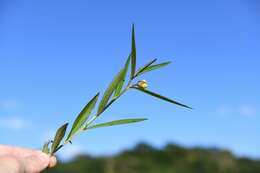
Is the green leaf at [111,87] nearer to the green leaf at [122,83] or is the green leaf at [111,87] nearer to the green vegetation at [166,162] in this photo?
the green leaf at [122,83]

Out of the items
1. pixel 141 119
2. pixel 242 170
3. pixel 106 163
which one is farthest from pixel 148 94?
pixel 242 170

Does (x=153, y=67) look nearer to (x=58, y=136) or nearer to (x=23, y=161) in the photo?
(x=58, y=136)

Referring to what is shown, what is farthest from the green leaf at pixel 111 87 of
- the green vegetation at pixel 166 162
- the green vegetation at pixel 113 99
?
the green vegetation at pixel 166 162

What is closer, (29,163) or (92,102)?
(29,163)

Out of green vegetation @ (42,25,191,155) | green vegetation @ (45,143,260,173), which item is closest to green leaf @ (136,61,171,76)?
green vegetation @ (42,25,191,155)

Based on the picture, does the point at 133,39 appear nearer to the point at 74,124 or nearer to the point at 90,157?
the point at 74,124

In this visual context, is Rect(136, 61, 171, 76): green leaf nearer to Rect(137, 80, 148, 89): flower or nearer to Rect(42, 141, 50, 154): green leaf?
Rect(137, 80, 148, 89): flower
